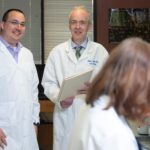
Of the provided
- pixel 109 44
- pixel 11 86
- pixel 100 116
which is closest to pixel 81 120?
pixel 100 116

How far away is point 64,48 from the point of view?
2590 millimetres

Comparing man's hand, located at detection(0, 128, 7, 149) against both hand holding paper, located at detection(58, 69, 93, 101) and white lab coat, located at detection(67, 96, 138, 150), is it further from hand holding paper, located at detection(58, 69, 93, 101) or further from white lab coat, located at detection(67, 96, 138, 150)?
white lab coat, located at detection(67, 96, 138, 150)

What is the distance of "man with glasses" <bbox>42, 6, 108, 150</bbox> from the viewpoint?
2475 mm

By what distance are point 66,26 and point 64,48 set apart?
1.41 meters

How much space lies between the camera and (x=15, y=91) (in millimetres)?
2270

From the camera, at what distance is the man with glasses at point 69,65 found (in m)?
2.47

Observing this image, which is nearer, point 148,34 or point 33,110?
point 33,110

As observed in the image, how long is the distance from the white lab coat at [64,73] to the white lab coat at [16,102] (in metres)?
0.16

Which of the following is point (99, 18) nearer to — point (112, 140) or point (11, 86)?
point (11, 86)

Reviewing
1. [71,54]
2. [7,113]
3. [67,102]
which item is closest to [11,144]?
[7,113]

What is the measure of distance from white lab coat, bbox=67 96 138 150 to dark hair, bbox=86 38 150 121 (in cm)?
2

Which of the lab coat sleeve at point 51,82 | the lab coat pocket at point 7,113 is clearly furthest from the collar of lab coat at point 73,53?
the lab coat pocket at point 7,113

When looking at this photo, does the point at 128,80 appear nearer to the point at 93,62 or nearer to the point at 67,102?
the point at 67,102

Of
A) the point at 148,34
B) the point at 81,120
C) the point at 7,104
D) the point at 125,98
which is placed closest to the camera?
the point at 125,98
